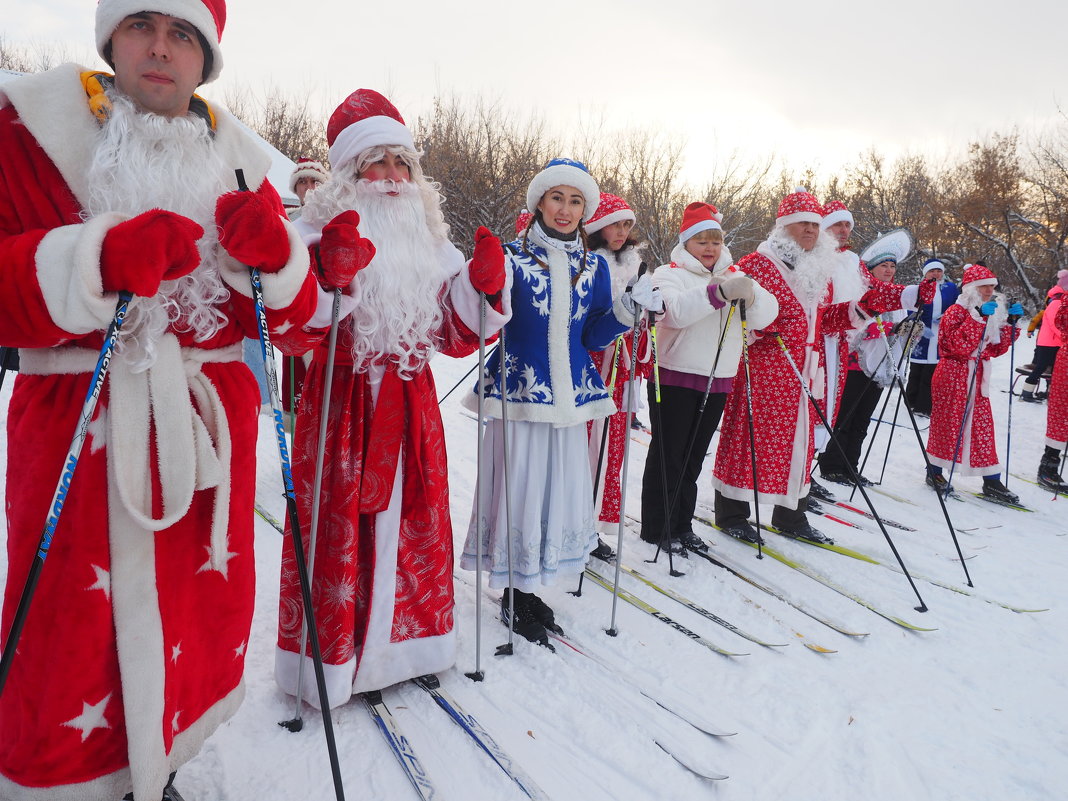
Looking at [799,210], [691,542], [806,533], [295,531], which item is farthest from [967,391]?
[295,531]

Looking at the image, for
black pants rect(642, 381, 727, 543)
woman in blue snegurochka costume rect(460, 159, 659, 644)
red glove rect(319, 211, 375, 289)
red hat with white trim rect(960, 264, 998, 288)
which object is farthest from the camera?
red hat with white trim rect(960, 264, 998, 288)

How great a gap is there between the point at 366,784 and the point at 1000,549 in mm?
4444

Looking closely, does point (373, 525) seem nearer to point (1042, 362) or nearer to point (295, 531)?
point (295, 531)

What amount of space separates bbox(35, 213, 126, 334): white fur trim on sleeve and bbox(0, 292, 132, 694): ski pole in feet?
0.17

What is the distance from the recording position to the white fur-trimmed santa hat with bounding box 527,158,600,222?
106 inches

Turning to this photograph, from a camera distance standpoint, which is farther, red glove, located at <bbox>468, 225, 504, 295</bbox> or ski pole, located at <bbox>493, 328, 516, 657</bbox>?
ski pole, located at <bbox>493, 328, 516, 657</bbox>

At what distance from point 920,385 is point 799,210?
5988 mm

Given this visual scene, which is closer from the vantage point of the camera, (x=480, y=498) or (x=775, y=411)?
(x=480, y=498)

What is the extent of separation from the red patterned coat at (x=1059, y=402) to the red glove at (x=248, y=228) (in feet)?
22.5

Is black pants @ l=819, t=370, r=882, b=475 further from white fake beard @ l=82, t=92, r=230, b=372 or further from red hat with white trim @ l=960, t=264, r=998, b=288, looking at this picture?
white fake beard @ l=82, t=92, r=230, b=372

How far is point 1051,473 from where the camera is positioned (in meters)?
5.91

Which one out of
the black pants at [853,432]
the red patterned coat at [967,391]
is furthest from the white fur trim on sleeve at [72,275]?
the red patterned coat at [967,391]

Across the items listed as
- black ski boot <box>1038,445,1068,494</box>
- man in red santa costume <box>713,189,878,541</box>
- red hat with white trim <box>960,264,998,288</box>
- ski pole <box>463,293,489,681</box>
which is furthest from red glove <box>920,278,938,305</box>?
ski pole <box>463,293,489,681</box>

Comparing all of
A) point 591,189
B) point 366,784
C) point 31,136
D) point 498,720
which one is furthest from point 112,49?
point 498,720
